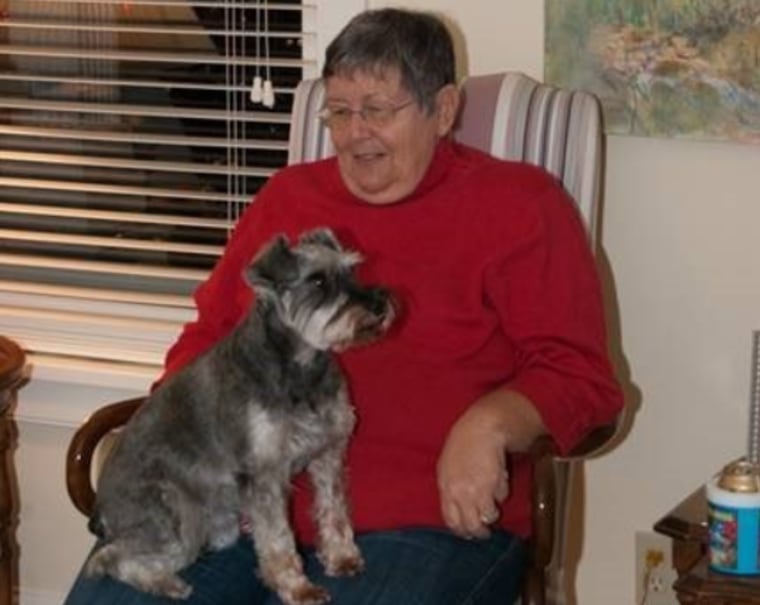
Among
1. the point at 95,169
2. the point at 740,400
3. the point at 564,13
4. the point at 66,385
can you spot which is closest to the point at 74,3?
the point at 95,169

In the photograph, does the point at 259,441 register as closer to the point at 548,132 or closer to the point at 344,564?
the point at 344,564

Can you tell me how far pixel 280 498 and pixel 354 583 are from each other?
15 cm

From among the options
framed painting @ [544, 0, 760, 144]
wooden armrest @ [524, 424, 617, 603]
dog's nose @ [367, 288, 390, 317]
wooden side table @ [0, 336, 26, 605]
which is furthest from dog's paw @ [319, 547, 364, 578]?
framed painting @ [544, 0, 760, 144]

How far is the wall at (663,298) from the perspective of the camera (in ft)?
8.54

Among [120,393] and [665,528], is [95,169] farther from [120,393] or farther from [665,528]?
[665,528]

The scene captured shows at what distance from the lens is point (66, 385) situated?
3.08 m

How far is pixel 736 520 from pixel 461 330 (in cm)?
48

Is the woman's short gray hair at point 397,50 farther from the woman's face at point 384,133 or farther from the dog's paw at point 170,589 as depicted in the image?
the dog's paw at point 170,589

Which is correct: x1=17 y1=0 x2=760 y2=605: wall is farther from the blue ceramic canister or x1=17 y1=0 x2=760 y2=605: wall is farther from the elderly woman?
the blue ceramic canister

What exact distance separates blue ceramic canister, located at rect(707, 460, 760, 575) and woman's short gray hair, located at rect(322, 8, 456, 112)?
673 mm

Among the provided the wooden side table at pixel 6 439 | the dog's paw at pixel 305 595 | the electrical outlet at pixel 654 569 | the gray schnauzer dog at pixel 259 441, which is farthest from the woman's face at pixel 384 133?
the electrical outlet at pixel 654 569

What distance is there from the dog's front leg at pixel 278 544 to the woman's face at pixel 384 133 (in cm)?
47

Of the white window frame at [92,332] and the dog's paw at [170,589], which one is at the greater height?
the white window frame at [92,332]

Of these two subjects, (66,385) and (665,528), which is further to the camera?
(66,385)
